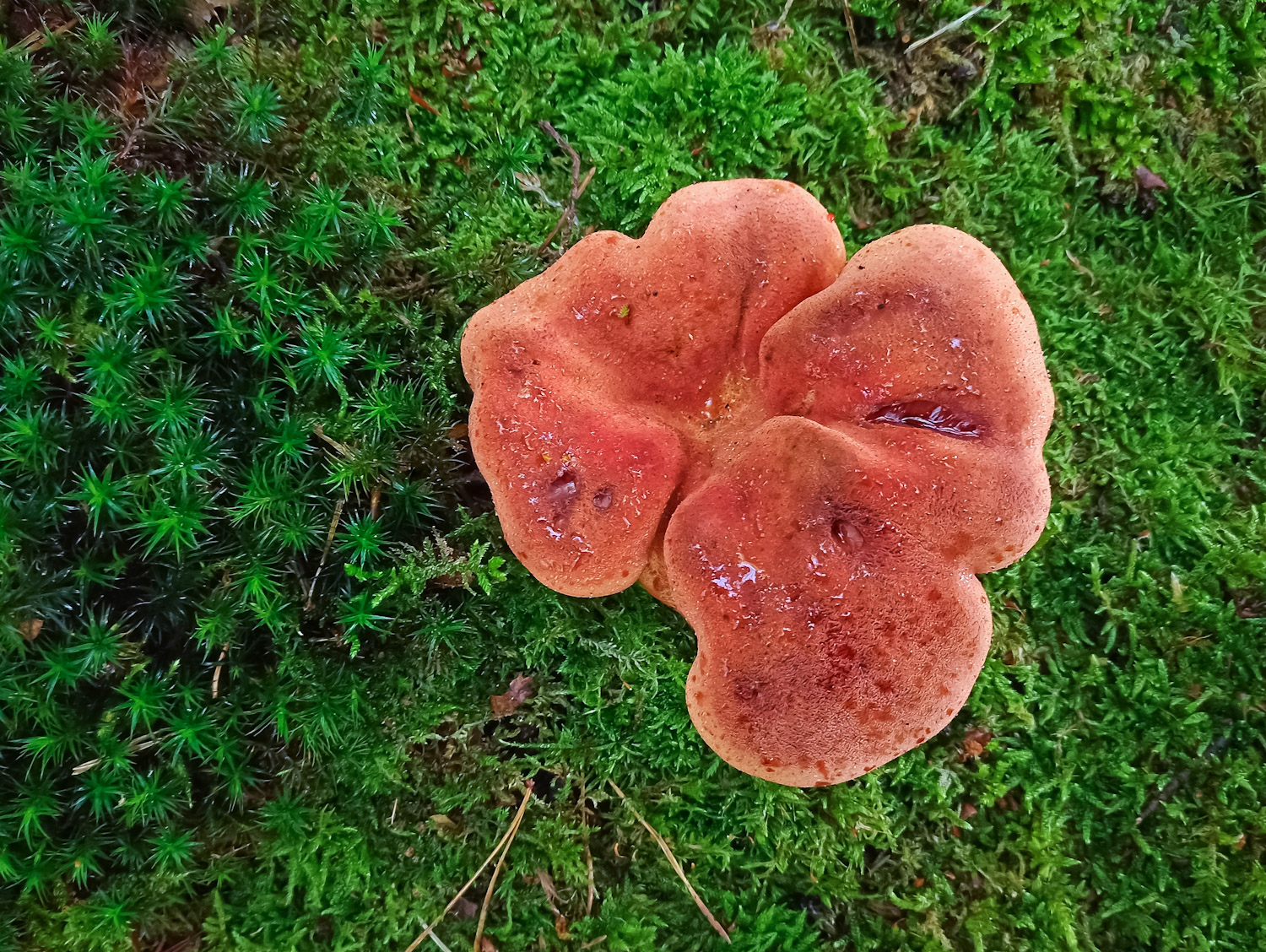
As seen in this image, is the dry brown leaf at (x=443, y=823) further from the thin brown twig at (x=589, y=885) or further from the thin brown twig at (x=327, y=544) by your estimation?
the thin brown twig at (x=327, y=544)

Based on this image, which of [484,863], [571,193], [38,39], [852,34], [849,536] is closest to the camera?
[849,536]

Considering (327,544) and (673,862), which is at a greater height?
(327,544)

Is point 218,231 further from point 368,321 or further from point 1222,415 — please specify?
point 1222,415

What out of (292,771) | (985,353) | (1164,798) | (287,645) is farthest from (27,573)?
(1164,798)

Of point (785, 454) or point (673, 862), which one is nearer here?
point (785, 454)

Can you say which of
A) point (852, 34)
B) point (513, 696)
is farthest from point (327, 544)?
point (852, 34)

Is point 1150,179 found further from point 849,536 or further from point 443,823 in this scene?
point 443,823
